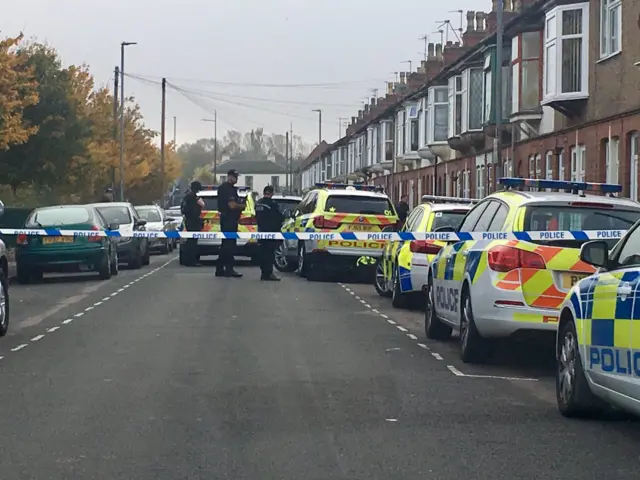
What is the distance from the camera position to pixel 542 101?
111 feet

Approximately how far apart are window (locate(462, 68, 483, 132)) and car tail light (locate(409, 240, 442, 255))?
30.1m

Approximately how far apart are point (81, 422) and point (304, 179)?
155855 mm

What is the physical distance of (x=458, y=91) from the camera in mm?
52188

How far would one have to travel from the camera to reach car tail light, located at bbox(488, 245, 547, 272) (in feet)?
36.0

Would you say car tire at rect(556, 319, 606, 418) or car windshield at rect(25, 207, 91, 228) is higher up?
car windshield at rect(25, 207, 91, 228)

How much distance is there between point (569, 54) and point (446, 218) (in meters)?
15.9

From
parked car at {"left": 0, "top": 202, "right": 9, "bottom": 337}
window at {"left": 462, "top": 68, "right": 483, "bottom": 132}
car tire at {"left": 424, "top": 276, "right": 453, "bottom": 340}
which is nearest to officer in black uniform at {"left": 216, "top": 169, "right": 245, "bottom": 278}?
parked car at {"left": 0, "top": 202, "right": 9, "bottom": 337}

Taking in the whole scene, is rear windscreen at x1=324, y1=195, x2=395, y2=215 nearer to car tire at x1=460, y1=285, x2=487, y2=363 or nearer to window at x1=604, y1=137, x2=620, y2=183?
window at x1=604, y1=137, x2=620, y2=183

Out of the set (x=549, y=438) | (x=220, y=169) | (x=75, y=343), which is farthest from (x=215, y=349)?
(x=220, y=169)

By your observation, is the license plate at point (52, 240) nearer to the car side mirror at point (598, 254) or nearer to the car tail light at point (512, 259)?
the car tail light at point (512, 259)

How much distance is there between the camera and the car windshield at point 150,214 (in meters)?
40.5

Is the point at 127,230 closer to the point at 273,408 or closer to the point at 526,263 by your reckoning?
the point at 526,263

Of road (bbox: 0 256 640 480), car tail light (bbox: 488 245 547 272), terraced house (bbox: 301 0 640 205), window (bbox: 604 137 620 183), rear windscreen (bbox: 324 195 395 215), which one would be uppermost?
terraced house (bbox: 301 0 640 205)

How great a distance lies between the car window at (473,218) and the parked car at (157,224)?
25.5 m
